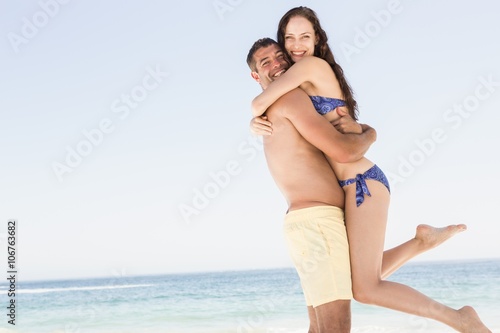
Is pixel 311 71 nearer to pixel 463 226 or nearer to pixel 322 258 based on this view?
pixel 322 258

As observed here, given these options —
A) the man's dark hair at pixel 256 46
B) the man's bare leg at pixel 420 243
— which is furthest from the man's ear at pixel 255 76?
the man's bare leg at pixel 420 243

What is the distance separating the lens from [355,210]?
10.2 ft

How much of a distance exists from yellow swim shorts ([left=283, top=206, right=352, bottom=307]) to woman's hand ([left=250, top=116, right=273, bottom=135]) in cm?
42

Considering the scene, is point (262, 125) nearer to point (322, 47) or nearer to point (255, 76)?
point (255, 76)

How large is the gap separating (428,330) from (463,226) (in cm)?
595

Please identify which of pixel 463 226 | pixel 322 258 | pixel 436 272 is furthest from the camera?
pixel 436 272

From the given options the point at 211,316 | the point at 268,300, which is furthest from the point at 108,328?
the point at 268,300

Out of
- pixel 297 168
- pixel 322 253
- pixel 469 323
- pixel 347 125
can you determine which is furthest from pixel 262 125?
pixel 469 323

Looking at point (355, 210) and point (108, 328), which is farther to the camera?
point (108, 328)

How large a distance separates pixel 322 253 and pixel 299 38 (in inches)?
43.9

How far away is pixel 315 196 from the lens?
3.10 meters

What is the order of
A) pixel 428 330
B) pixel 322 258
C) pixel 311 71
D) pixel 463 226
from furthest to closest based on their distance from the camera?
pixel 428 330 < pixel 463 226 < pixel 311 71 < pixel 322 258

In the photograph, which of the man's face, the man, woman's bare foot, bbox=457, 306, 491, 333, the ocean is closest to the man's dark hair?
the man's face

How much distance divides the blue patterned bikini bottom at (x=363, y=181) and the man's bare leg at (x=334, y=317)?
0.47 m
